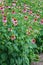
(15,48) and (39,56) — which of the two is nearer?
(15,48)

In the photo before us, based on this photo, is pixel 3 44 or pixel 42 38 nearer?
pixel 3 44

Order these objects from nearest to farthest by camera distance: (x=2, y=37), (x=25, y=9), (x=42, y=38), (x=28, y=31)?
(x=2, y=37) → (x=28, y=31) → (x=25, y=9) → (x=42, y=38)

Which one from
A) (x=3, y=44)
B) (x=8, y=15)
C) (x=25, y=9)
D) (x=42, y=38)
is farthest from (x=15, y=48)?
(x=42, y=38)

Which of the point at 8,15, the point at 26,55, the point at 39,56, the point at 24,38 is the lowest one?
the point at 39,56

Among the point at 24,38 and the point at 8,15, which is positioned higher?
the point at 8,15

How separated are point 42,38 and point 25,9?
0.84 meters

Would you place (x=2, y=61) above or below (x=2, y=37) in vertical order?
below

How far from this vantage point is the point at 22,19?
414 centimetres

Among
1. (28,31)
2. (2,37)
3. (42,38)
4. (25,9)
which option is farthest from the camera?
(42,38)

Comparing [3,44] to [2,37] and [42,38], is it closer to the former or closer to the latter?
[2,37]

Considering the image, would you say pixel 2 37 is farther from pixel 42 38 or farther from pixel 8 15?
pixel 42 38

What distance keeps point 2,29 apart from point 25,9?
97cm

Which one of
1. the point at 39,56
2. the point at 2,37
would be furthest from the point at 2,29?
the point at 39,56

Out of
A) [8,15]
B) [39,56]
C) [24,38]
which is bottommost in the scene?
[39,56]
